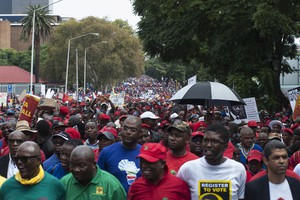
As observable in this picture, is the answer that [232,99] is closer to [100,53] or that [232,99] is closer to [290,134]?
[290,134]

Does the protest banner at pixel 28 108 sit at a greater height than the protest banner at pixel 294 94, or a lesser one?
lesser

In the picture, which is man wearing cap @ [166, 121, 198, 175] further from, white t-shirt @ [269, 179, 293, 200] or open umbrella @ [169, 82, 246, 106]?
open umbrella @ [169, 82, 246, 106]

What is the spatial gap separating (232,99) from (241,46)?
1577cm

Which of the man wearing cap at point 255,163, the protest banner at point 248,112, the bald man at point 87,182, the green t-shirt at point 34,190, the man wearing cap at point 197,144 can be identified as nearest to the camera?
the green t-shirt at point 34,190

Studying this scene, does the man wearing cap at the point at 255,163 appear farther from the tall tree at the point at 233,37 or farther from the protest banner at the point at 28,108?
the tall tree at the point at 233,37

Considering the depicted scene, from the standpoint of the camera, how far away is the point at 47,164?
7520 millimetres

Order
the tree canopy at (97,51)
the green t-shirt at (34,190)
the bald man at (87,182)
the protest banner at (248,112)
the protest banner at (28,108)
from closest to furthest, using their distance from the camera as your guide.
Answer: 1. the green t-shirt at (34,190)
2. the bald man at (87,182)
3. the protest banner at (28,108)
4. the protest banner at (248,112)
5. the tree canopy at (97,51)

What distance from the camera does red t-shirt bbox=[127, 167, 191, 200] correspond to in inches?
226

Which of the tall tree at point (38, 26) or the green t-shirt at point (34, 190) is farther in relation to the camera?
the tall tree at point (38, 26)

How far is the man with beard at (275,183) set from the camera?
18.6 ft

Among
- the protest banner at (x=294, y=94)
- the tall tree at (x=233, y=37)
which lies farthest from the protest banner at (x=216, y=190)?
the tall tree at (x=233, y=37)

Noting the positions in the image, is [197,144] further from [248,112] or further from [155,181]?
[248,112]

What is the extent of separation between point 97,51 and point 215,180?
65.7 m

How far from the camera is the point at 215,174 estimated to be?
18.7 ft
